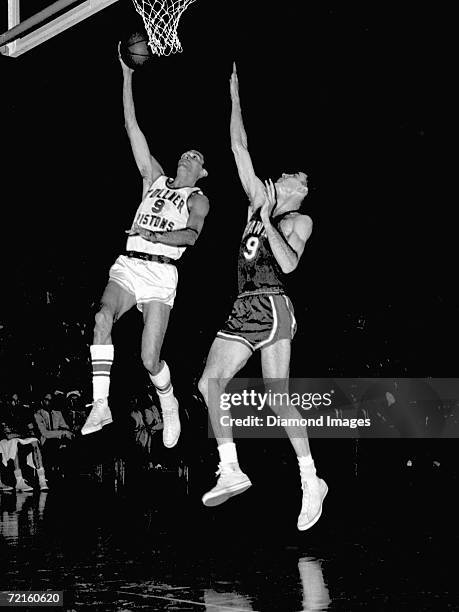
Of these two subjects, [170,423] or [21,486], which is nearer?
[170,423]

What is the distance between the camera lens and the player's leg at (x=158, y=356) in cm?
569

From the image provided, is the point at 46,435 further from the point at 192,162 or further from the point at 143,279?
the point at 192,162

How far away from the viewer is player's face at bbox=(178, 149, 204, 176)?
599 cm

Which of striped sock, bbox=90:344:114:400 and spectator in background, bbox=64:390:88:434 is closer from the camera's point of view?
striped sock, bbox=90:344:114:400

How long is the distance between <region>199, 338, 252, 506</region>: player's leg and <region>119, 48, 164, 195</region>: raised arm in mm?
1454

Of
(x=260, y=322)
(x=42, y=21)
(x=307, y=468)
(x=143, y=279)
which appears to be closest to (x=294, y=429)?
(x=307, y=468)

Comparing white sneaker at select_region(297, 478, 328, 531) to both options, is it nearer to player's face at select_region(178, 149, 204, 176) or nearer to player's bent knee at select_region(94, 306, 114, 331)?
player's bent knee at select_region(94, 306, 114, 331)

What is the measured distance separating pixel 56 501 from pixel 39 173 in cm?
465

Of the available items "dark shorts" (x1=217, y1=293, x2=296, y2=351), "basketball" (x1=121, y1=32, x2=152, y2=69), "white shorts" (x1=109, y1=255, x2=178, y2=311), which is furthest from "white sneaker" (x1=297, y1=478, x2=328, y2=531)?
"basketball" (x1=121, y1=32, x2=152, y2=69)

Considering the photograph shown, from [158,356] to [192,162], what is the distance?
1399 millimetres

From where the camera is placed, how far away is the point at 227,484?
4.92 metres

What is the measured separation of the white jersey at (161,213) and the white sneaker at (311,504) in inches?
73.2

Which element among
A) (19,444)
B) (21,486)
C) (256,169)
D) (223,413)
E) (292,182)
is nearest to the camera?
(223,413)

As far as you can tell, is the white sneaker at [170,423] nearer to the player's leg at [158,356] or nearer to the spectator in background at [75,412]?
the player's leg at [158,356]
